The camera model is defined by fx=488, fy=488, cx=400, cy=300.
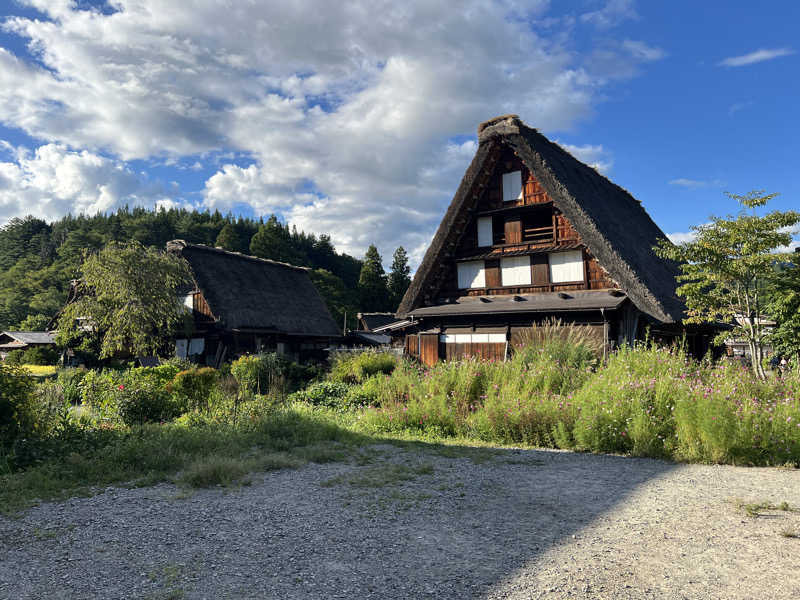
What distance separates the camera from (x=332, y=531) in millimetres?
4027

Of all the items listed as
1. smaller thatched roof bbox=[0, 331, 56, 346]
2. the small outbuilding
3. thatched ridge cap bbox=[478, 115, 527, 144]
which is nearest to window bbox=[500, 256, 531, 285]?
thatched ridge cap bbox=[478, 115, 527, 144]

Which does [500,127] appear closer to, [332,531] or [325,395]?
[325,395]

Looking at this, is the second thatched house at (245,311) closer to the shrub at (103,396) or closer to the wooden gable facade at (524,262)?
the wooden gable facade at (524,262)

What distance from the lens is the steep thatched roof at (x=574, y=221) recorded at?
44.1 feet

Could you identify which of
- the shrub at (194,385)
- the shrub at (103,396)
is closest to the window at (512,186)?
the shrub at (194,385)

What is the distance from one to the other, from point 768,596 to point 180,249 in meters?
25.6

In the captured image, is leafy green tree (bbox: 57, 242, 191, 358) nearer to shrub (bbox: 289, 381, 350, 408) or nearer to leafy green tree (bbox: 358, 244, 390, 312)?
shrub (bbox: 289, 381, 350, 408)

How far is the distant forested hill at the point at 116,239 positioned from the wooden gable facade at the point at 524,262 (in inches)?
1261

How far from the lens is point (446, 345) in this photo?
1647 cm

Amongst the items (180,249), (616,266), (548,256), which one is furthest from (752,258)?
(180,249)

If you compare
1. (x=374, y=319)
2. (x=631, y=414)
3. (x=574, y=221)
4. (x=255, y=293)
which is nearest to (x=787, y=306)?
(x=574, y=221)

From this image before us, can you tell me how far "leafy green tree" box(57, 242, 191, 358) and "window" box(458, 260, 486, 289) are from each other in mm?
13936

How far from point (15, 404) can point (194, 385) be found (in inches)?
198

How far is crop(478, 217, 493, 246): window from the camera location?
16.6 m
